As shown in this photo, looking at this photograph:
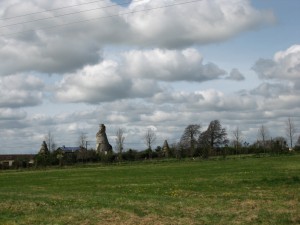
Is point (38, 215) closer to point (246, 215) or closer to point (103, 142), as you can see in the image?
point (246, 215)

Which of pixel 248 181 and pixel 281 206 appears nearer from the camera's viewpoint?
pixel 281 206

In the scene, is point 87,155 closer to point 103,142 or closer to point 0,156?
point 103,142

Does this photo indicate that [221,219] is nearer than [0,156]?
Yes

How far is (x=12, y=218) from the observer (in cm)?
1598

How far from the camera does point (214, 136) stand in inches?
5714

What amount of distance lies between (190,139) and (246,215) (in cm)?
13047

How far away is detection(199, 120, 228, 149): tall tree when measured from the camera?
143750mm

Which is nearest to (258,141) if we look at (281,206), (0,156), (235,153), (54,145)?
(235,153)

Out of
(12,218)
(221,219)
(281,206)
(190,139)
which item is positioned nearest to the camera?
(221,219)

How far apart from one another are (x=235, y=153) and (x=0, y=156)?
7565 centimetres

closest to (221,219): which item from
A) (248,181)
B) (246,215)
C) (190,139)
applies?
(246,215)

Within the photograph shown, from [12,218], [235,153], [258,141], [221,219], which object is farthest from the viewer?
[258,141]

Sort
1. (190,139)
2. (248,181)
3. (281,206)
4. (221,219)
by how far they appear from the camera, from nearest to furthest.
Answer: (221,219) → (281,206) → (248,181) → (190,139)

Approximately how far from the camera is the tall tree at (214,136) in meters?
144
